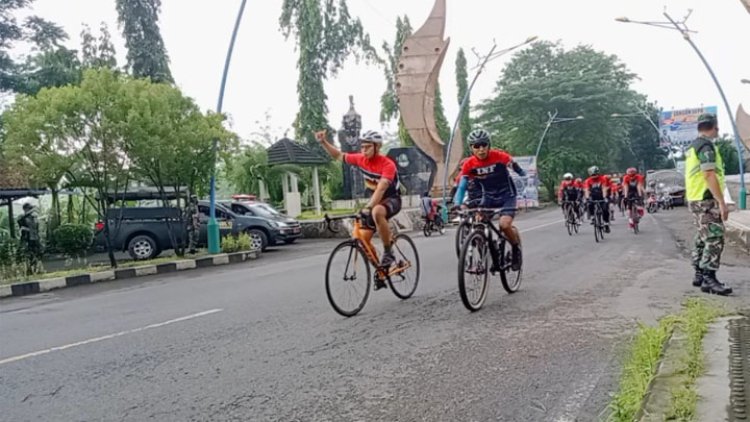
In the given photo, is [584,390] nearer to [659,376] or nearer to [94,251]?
[659,376]

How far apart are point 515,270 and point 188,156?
400 inches

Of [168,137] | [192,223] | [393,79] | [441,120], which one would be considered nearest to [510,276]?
[168,137]

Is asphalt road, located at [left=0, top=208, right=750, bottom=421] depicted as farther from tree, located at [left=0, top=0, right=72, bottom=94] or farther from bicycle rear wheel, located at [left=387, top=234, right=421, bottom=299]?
tree, located at [left=0, top=0, right=72, bottom=94]

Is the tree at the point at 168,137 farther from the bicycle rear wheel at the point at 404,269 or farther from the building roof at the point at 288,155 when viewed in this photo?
the building roof at the point at 288,155

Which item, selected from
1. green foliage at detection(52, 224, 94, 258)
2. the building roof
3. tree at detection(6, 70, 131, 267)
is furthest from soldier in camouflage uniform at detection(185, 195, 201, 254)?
the building roof

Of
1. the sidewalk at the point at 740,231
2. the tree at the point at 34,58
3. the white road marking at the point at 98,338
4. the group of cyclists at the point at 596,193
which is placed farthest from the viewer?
the tree at the point at 34,58

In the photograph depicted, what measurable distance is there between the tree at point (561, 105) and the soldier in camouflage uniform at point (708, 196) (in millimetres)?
47760

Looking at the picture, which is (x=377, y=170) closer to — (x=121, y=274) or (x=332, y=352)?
(x=332, y=352)

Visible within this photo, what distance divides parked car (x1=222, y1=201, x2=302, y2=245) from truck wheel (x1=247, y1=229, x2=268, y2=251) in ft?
0.86

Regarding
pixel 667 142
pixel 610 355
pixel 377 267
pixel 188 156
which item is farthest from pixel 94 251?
pixel 667 142

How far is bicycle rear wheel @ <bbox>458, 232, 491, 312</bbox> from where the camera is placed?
689 cm

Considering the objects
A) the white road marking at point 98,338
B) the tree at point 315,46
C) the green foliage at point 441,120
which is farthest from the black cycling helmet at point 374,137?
the green foliage at point 441,120

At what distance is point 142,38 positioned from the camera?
35438 mm

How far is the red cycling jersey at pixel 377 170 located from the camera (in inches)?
293
